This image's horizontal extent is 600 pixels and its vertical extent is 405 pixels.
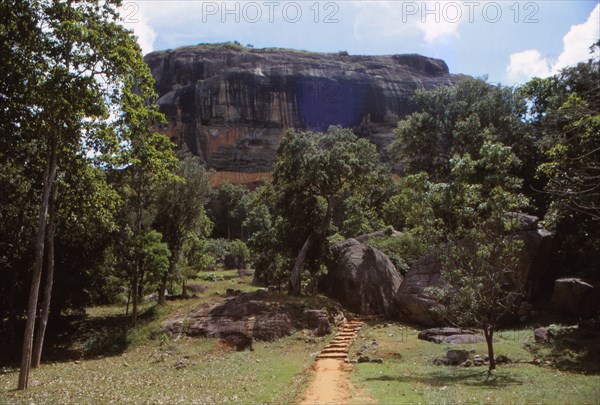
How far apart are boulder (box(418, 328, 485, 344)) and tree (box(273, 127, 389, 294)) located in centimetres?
1067

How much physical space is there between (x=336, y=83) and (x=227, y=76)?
78.4 ft

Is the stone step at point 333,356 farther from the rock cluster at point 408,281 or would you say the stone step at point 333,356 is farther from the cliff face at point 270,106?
the cliff face at point 270,106

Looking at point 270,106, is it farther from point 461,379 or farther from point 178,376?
point 461,379

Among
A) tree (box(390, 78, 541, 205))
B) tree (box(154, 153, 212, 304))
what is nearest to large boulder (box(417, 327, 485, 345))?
tree (box(390, 78, 541, 205))

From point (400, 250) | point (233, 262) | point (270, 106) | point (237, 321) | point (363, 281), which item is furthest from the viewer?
point (270, 106)

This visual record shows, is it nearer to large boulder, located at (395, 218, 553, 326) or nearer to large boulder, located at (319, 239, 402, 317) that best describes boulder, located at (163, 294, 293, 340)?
large boulder, located at (319, 239, 402, 317)

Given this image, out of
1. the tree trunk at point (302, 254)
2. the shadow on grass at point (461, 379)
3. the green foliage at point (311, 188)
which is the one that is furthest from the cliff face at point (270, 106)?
the shadow on grass at point (461, 379)

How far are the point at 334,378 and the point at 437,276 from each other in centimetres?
1439

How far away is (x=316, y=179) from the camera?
30.9 m

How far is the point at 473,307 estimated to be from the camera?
16734mm

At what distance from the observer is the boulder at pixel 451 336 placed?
22188 millimetres

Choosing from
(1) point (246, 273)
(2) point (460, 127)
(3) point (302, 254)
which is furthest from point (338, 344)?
(1) point (246, 273)

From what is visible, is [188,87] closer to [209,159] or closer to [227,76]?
[227,76]

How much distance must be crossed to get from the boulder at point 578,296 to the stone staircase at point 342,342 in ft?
37.2
